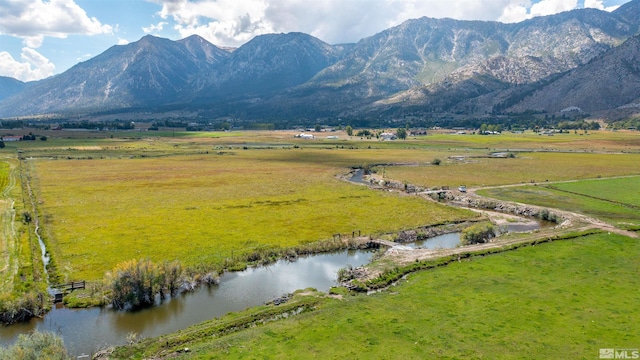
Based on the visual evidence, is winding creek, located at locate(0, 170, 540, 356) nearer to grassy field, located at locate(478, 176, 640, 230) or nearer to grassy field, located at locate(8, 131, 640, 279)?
grassy field, located at locate(8, 131, 640, 279)

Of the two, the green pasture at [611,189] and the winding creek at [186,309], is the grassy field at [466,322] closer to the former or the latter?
the winding creek at [186,309]

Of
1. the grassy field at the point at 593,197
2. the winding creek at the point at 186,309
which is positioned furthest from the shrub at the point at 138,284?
the grassy field at the point at 593,197

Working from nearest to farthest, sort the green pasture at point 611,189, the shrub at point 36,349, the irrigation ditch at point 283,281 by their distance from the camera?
1. the shrub at point 36,349
2. the irrigation ditch at point 283,281
3. the green pasture at point 611,189

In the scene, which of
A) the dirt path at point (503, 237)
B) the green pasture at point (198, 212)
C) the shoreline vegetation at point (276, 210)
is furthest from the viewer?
the green pasture at point (198, 212)

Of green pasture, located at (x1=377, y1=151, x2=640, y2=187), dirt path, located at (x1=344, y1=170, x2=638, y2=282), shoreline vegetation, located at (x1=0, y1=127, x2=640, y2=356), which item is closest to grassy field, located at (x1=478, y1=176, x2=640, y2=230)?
shoreline vegetation, located at (x1=0, y1=127, x2=640, y2=356)

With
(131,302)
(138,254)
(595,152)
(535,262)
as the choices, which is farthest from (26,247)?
(595,152)

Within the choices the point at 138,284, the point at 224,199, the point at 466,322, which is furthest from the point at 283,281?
the point at 224,199

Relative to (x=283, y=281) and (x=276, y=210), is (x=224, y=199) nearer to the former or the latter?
(x=276, y=210)
